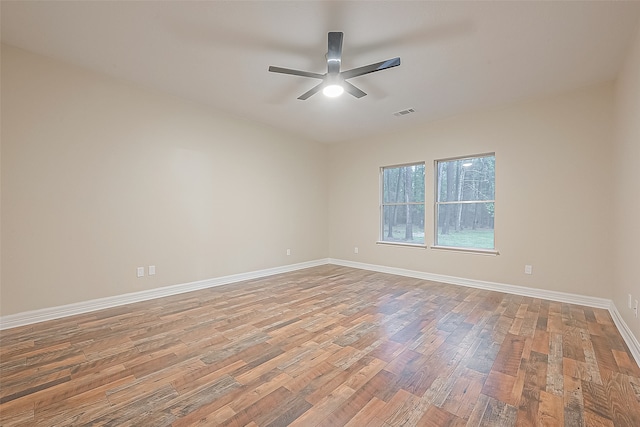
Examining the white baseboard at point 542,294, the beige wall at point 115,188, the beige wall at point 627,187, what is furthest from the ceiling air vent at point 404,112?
the white baseboard at point 542,294

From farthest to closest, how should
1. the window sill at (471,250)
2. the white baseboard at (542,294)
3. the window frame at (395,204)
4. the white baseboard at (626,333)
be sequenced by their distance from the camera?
the window frame at (395,204) → the window sill at (471,250) → the white baseboard at (542,294) → the white baseboard at (626,333)

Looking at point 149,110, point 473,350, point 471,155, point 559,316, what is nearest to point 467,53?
point 471,155

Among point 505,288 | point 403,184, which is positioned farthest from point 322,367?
point 403,184

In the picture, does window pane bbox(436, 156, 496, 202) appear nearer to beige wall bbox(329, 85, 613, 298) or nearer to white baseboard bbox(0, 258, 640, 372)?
beige wall bbox(329, 85, 613, 298)

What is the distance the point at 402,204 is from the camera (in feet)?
17.7

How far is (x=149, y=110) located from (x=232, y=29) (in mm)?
2013

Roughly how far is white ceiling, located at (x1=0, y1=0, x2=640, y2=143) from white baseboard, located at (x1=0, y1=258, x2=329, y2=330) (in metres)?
2.74

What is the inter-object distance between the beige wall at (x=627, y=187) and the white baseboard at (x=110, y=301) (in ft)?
15.3

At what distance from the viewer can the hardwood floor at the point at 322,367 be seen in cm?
159

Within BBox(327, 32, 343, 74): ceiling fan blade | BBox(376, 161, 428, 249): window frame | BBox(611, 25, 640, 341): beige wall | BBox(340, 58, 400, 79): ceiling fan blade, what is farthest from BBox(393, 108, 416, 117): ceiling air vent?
BBox(611, 25, 640, 341): beige wall

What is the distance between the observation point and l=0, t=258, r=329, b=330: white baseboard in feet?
9.21

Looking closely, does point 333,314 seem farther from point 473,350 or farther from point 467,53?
point 467,53

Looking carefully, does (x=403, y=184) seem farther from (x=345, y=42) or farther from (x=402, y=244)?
(x=345, y=42)

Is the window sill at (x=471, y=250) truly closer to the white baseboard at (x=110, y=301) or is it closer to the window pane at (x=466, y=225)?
the window pane at (x=466, y=225)
